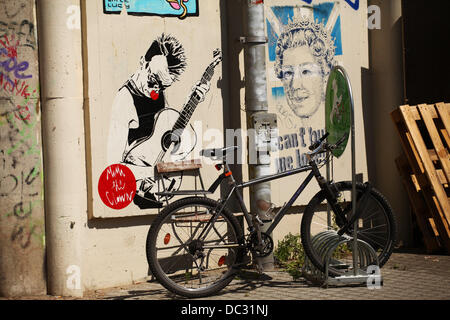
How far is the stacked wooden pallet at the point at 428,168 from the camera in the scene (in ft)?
23.9

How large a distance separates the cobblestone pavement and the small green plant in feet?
1.02

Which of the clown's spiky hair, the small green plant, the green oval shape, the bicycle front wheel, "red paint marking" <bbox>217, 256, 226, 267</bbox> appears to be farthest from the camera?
the small green plant

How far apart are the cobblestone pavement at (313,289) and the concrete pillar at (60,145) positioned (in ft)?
1.10

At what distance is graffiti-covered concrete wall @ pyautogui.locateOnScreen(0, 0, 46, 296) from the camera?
6047 mm

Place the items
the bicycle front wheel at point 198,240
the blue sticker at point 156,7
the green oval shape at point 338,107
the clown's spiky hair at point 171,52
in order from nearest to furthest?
the bicycle front wheel at point 198,240
the green oval shape at point 338,107
the blue sticker at point 156,7
the clown's spiky hair at point 171,52

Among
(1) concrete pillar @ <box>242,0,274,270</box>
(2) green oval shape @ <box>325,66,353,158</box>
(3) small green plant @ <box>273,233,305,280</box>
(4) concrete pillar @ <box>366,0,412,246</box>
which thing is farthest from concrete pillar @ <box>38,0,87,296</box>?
(4) concrete pillar @ <box>366,0,412,246</box>

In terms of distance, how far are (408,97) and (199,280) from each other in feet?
12.1

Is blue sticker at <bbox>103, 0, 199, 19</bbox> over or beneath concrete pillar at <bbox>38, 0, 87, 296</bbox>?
over

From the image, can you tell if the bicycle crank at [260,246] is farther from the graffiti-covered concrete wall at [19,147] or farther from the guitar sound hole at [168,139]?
the graffiti-covered concrete wall at [19,147]

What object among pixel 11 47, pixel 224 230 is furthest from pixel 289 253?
pixel 11 47

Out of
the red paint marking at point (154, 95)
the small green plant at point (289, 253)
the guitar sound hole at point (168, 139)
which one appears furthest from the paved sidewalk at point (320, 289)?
the red paint marking at point (154, 95)

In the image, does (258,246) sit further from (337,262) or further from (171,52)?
(171,52)

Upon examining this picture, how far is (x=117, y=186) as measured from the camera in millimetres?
6516

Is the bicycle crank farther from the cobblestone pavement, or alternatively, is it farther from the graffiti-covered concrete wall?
the graffiti-covered concrete wall
